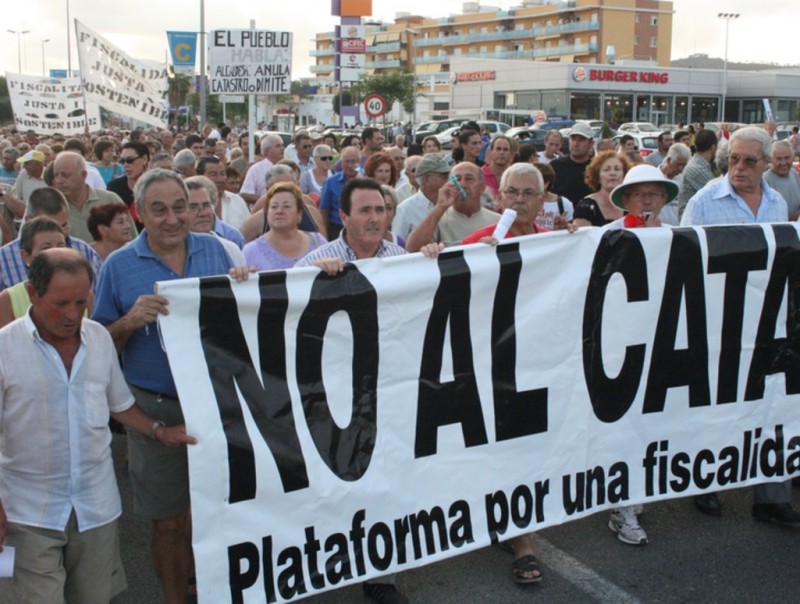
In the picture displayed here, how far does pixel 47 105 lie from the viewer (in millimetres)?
22391

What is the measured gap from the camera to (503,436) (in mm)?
4078

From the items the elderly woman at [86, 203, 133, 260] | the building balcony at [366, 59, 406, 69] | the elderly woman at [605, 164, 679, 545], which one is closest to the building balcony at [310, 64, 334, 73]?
the building balcony at [366, 59, 406, 69]

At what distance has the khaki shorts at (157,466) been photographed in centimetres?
364

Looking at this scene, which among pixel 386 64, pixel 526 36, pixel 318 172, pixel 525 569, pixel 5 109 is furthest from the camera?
pixel 386 64

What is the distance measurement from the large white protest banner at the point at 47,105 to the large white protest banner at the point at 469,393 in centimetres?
1969

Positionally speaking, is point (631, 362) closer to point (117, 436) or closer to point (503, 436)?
point (503, 436)

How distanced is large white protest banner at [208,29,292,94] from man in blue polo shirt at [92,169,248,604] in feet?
26.4

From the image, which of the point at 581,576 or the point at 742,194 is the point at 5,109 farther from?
the point at 581,576

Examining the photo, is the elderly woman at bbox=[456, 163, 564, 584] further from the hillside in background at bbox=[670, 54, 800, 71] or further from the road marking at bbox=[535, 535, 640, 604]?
the hillside in background at bbox=[670, 54, 800, 71]

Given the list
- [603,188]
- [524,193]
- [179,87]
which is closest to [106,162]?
[603,188]

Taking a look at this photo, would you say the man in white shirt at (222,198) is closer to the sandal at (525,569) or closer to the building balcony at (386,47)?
the sandal at (525,569)

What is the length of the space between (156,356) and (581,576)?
2148mm

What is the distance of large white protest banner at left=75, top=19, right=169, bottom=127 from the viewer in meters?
16.0

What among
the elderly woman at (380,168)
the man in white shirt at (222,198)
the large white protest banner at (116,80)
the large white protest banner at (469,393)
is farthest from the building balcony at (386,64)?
the large white protest banner at (469,393)
